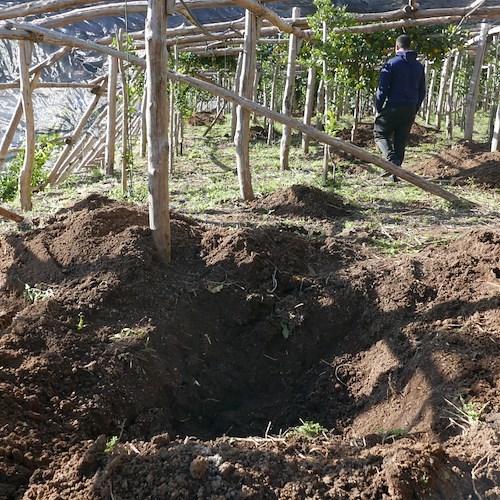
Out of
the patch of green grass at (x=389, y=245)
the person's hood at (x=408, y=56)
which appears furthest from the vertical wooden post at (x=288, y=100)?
the patch of green grass at (x=389, y=245)

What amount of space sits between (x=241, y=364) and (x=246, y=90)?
12.8ft

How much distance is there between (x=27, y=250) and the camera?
15.1 ft

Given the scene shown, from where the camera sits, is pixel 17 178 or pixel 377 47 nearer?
pixel 17 178

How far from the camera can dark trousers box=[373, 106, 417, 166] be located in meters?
8.28

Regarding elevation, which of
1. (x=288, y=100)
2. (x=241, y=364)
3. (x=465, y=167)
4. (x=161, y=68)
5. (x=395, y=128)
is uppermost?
(x=161, y=68)

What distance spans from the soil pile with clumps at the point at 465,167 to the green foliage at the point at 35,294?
661cm

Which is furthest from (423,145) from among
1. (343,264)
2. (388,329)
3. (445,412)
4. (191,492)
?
(191,492)

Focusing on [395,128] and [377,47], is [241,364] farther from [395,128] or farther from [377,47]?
[377,47]

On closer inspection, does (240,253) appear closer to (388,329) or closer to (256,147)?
(388,329)

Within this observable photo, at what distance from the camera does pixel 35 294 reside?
4020 mm

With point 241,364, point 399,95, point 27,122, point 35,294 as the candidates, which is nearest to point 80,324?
point 35,294

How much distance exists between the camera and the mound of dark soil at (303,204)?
6.25 metres

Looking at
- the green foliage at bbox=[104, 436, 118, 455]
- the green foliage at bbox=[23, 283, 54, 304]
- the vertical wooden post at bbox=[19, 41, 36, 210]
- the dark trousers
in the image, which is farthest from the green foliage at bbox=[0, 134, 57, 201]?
the green foliage at bbox=[104, 436, 118, 455]

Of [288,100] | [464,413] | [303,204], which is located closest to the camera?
[464,413]
